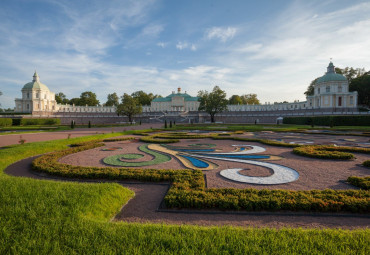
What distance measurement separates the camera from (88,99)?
97188mm

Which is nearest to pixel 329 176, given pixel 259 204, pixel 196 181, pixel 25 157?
pixel 259 204

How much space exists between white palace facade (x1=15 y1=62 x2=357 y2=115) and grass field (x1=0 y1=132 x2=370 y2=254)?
69058mm

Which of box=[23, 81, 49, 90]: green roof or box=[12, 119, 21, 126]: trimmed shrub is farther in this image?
box=[23, 81, 49, 90]: green roof

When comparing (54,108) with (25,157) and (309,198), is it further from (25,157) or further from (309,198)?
(309,198)

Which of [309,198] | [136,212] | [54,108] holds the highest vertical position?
[54,108]

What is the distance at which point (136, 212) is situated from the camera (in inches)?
172

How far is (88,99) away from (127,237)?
105m

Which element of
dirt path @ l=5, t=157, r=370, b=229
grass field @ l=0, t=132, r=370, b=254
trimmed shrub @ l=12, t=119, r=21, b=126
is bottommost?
dirt path @ l=5, t=157, r=370, b=229

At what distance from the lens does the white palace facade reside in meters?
59.7

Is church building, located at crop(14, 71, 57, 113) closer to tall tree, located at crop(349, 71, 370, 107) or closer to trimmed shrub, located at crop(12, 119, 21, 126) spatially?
trimmed shrub, located at crop(12, 119, 21, 126)

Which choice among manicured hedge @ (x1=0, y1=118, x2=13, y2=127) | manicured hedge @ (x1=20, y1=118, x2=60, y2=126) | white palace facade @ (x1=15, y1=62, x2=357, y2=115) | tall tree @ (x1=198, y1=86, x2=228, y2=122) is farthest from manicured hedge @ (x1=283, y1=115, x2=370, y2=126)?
manicured hedge @ (x1=20, y1=118, x2=60, y2=126)

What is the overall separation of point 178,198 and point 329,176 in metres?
5.36

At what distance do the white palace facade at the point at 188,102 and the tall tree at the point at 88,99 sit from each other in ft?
28.1

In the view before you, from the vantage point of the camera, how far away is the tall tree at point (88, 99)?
9689 cm
